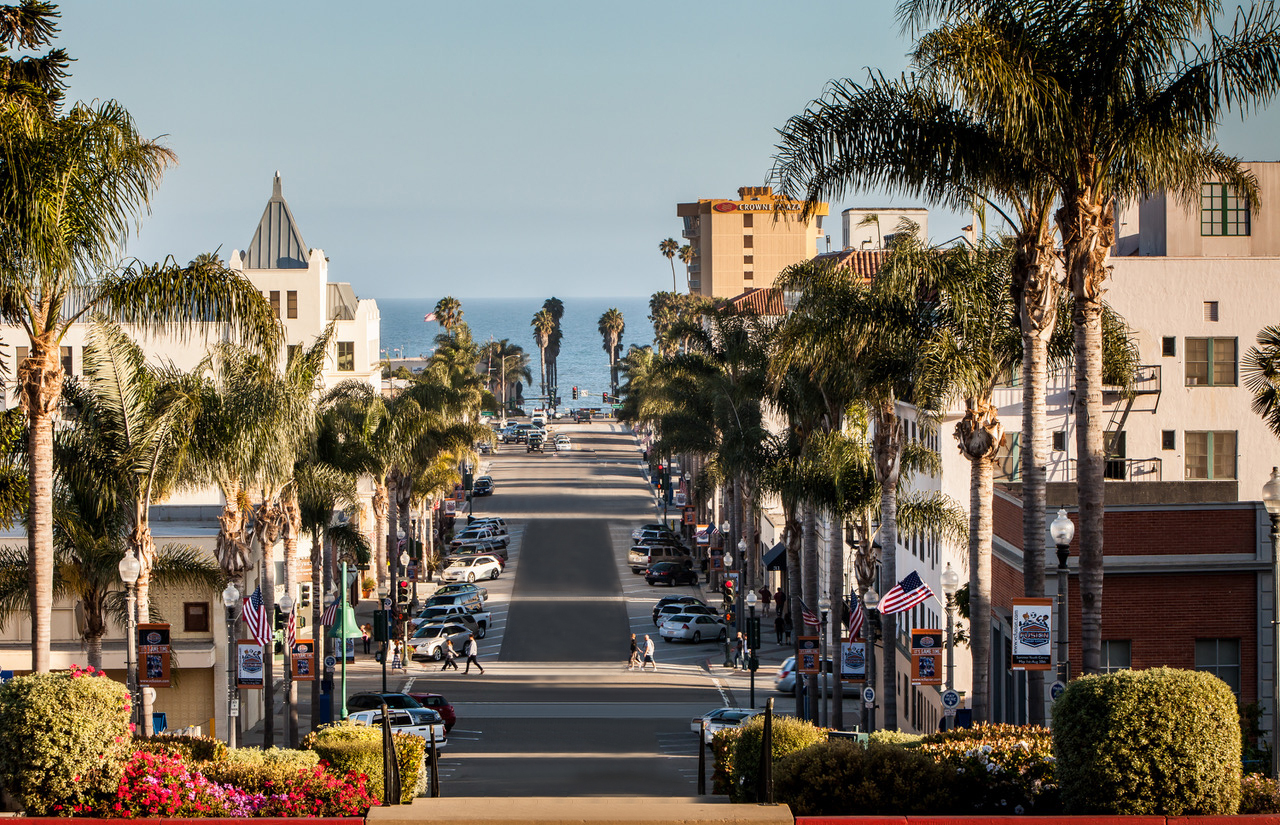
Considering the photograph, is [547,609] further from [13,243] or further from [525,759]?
[13,243]

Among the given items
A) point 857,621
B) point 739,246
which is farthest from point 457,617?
point 739,246

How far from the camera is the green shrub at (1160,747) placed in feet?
42.5

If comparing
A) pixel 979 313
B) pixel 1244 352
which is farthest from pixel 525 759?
pixel 1244 352

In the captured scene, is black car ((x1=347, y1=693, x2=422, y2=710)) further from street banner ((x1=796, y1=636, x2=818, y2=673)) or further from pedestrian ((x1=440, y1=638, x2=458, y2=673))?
pedestrian ((x1=440, y1=638, x2=458, y2=673))

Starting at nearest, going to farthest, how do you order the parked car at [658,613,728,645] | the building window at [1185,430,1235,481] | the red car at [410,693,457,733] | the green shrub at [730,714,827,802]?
the green shrub at [730,714,827,802]
the red car at [410,693,457,733]
the building window at [1185,430,1235,481]
the parked car at [658,613,728,645]

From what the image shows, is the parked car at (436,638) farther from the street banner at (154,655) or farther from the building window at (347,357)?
the street banner at (154,655)

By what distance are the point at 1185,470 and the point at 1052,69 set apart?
31294mm

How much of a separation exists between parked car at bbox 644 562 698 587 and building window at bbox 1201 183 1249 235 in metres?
33.1

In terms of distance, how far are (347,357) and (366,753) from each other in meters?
65.3

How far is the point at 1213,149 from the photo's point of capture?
23031 mm

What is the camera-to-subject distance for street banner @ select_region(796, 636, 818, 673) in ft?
127

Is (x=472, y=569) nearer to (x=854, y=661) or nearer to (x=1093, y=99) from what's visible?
(x=854, y=661)

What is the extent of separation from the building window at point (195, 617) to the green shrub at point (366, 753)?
22.9 m

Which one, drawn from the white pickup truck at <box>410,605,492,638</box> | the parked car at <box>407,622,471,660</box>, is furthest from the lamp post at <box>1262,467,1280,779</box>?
the white pickup truck at <box>410,605,492,638</box>
